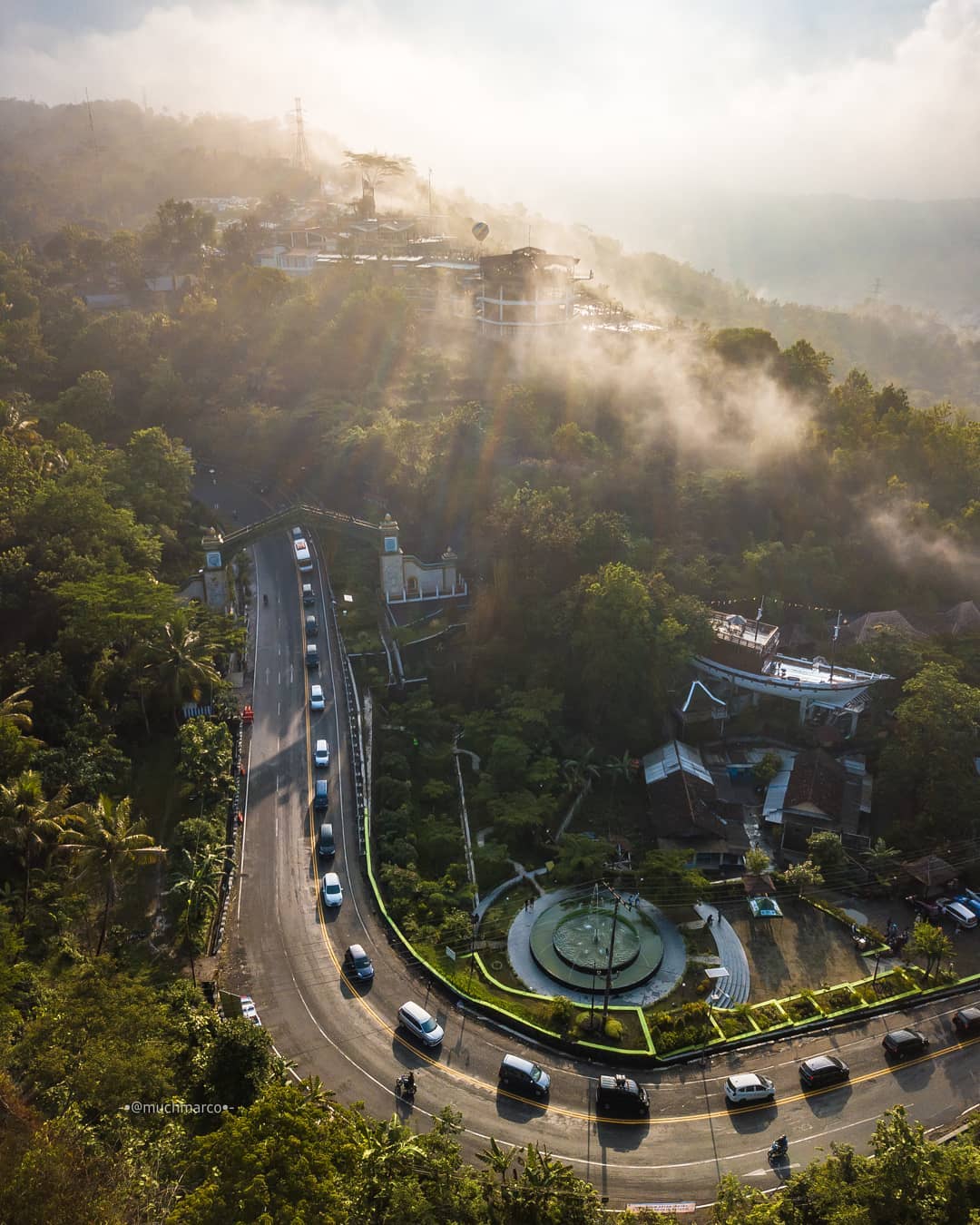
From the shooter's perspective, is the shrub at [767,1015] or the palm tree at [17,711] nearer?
the shrub at [767,1015]

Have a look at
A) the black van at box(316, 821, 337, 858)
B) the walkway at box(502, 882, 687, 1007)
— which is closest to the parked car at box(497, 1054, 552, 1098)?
the walkway at box(502, 882, 687, 1007)

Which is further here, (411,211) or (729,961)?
(411,211)

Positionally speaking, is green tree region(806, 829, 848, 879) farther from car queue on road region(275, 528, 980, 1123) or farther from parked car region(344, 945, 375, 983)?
parked car region(344, 945, 375, 983)

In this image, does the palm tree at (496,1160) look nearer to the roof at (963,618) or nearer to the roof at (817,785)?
the roof at (817,785)

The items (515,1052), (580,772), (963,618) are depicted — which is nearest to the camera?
(515,1052)

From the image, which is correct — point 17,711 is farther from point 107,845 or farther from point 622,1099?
point 622,1099

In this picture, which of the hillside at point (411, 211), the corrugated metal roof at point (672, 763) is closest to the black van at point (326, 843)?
the corrugated metal roof at point (672, 763)

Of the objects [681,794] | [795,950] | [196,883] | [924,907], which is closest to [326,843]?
[196,883]
